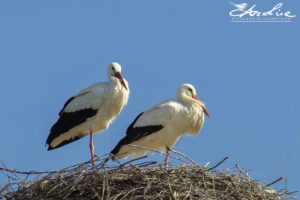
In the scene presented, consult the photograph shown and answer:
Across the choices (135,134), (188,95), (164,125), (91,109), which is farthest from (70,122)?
(188,95)

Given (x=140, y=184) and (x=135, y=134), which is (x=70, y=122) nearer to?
(x=135, y=134)

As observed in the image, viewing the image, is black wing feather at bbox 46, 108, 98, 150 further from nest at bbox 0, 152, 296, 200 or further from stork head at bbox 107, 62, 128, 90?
nest at bbox 0, 152, 296, 200

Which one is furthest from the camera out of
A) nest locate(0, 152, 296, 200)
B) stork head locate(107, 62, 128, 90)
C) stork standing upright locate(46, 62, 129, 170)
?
stork head locate(107, 62, 128, 90)

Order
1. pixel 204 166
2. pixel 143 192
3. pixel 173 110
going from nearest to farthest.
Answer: pixel 143 192 → pixel 204 166 → pixel 173 110

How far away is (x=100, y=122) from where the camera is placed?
10.0 metres

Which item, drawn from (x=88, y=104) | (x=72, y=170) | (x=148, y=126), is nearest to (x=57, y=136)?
(x=88, y=104)

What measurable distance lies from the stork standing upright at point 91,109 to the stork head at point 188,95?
0.72 m

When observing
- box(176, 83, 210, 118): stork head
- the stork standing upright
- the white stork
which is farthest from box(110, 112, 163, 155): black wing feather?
box(176, 83, 210, 118): stork head

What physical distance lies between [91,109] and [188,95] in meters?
1.33

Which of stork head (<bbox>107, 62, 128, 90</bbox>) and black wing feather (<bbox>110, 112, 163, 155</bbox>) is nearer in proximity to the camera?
black wing feather (<bbox>110, 112, 163, 155</bbox>)

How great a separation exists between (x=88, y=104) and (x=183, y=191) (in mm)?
3189

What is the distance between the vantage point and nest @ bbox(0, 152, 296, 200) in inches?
275

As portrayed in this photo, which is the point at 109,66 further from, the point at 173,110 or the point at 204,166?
the point at 204,166

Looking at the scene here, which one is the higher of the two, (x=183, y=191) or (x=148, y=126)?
(x=148, y=126)
